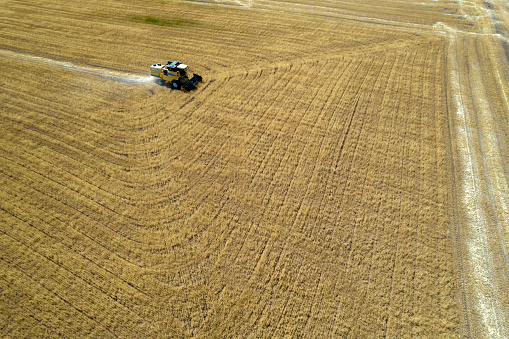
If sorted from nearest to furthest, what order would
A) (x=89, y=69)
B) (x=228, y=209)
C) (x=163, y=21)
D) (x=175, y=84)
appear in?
1. (x=228, y=209)
2. (x=175, y=84)
3. (x=89, y=69)
4. (x=163, y=21)

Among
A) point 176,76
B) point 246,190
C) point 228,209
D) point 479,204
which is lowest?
point 228,209

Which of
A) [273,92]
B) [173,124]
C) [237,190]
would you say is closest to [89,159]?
[173,124]

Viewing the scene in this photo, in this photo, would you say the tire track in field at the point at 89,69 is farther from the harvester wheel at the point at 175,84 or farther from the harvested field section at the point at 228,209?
the harvester wheel at the point at 175,84

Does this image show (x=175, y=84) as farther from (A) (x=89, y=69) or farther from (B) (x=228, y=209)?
(B) (x=228, y=209)

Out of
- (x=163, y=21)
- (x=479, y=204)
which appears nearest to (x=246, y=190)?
(x=479, y=204)

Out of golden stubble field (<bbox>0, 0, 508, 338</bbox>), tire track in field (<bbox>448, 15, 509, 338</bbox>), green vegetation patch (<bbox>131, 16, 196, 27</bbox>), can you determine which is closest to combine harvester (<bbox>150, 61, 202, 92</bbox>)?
golden stubble field (<bbox>0, 0, 508, 338</bbox>)

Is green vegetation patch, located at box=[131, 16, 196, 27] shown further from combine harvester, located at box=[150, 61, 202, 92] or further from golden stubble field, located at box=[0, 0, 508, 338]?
combine harvester, located at box=[150, 61, 202, 92]
